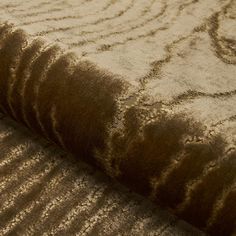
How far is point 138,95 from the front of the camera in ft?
1.52

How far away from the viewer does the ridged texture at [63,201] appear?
50cm

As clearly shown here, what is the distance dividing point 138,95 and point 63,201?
163 mm

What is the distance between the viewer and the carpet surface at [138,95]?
1.41 feet

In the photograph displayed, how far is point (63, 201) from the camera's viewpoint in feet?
1.73

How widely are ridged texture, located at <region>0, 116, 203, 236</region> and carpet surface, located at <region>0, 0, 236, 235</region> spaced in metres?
0.04

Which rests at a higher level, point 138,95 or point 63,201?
point 138,95

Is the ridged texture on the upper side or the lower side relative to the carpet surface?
lower

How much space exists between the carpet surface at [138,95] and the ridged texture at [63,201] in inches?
1.5

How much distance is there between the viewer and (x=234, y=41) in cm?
59

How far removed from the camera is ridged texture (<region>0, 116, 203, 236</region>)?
500 mm

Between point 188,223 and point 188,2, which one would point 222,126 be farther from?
point 188,2

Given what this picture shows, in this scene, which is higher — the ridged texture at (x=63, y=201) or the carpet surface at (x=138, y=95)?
the carpet surface at (x=138, y=95)

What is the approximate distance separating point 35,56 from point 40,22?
0.29 ft

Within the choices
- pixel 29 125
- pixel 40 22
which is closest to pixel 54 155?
pixel 29 125
